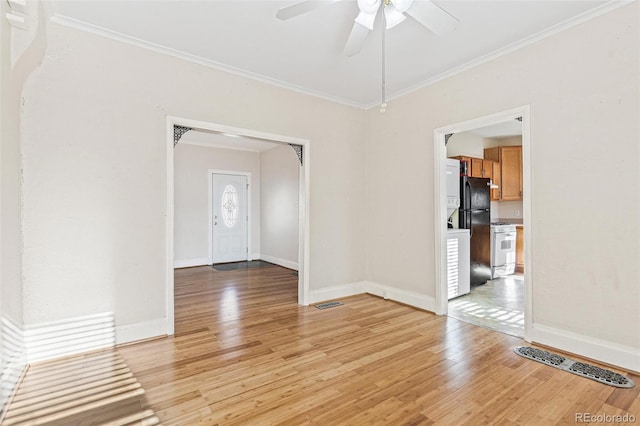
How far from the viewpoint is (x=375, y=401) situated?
2078 mm

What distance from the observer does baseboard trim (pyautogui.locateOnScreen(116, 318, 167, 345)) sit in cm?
297

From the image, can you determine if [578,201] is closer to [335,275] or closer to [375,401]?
[375,401]

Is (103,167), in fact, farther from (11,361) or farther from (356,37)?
(356,37)

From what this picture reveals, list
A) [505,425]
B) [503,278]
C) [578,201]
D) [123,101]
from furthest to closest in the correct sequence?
[503,278], [123,101], [578,201], [505,425]

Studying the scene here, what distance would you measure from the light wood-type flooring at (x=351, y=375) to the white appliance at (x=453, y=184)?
1766mm

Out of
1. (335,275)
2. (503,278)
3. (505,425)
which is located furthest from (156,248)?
(503,278)

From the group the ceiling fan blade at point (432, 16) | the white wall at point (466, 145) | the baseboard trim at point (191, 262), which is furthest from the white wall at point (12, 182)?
the white wall at point (466, 145)

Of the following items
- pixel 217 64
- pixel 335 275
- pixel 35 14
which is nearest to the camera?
pixel 35 14

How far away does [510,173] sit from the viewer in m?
6.35

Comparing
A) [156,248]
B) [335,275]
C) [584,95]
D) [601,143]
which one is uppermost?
[584,95]

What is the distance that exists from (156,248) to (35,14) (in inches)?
84.9

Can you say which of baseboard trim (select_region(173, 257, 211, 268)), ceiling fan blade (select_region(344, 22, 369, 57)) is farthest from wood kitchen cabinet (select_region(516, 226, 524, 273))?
baseboard trim (select_region(173, 257, 211, 268))

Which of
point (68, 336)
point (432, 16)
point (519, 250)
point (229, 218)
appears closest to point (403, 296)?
point (432, 16)

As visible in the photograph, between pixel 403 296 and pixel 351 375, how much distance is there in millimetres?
2073
